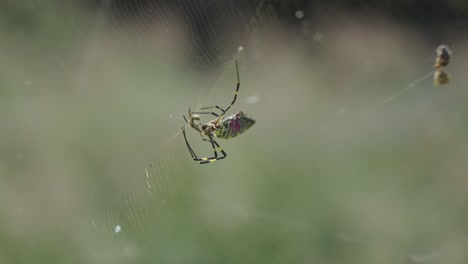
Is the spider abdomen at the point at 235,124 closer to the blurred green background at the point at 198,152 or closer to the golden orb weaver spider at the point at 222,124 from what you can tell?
the golden orb weaver spider at the point at 222,124

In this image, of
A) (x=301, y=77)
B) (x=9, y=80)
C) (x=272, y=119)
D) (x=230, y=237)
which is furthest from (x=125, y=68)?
(x=301, y=77)

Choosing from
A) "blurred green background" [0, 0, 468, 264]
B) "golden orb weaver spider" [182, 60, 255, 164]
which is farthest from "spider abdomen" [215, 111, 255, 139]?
"blurred green background" [0, 0, 468, 264]

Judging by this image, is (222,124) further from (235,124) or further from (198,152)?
(198,152)

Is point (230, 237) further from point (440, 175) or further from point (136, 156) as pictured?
point (440, 175)

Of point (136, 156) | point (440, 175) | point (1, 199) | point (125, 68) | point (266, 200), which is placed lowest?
point (440, 175)

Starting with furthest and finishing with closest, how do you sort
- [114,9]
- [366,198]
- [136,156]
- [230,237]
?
[366,198], [230,237], [114,9], [136,156]

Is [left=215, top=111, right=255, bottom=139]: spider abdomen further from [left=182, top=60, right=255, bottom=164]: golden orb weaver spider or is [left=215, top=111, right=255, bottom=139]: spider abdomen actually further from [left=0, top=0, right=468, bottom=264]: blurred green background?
[left=0, top=0, right=468, bottom=264]: blurred green background

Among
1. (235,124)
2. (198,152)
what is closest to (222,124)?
(235,124)

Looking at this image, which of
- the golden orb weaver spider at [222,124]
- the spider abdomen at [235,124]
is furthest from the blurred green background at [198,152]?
the spider abdomen at [235,124]
